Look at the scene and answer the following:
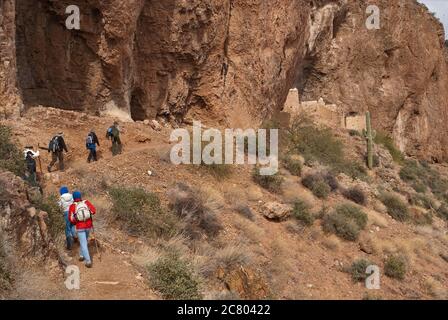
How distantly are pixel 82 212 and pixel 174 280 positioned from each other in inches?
63.5

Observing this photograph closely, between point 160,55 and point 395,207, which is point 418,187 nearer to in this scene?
point 395,207

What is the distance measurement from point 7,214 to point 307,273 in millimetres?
5532

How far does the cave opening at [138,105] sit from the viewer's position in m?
17.4

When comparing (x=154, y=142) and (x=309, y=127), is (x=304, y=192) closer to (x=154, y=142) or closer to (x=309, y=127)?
(x=154, y=142)

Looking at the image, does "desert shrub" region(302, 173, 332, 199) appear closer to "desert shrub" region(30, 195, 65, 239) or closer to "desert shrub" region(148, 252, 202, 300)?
"desert shrub" region(148, 252, 202, 300)

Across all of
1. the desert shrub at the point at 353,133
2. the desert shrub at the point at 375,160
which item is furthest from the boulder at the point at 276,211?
the desert shrub at the point at 353,133

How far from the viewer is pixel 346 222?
11.8 meters

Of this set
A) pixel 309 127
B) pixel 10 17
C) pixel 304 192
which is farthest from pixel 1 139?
pixel 309 127

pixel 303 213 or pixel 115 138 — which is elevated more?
pixel 115 138

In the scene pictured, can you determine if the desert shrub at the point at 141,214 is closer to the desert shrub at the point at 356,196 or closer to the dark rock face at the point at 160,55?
the dark rock face at the point at 160,55

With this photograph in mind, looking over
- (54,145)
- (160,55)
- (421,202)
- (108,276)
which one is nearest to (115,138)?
(54,145)

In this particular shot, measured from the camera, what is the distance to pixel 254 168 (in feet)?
45.9

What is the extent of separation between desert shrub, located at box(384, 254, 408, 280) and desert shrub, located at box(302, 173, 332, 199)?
11.1 ft

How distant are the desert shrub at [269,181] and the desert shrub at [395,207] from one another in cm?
360
